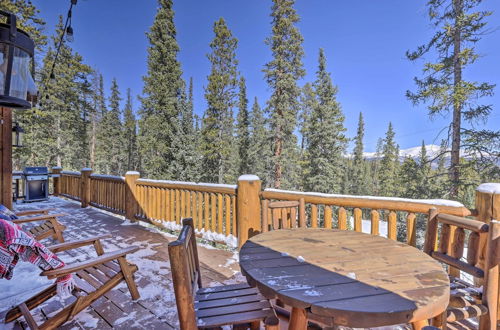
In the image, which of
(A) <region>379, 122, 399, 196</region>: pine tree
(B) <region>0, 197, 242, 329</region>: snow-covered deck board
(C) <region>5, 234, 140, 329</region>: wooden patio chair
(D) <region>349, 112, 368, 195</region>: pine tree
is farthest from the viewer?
(D) <region>349, 112, 368, 195</region>: pine tree

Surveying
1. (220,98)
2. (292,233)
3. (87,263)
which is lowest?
(87,263)

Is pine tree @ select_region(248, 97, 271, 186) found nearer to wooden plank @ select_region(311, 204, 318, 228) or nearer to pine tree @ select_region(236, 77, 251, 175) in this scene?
pine tree @ select_region(236, 77, 251, 175)

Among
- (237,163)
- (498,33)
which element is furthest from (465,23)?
(237,163)

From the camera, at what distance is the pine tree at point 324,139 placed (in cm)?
1513

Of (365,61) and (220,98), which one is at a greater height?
(365,61)

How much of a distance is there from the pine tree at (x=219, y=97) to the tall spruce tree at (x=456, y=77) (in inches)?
403

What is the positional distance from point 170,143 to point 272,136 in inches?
264

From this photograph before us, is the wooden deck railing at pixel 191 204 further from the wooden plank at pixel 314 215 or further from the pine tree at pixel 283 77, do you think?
the pine tree at pixel 283 77

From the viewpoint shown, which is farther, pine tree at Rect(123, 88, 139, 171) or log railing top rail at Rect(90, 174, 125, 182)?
pine tree at Rect(123, 88, 139, 171)

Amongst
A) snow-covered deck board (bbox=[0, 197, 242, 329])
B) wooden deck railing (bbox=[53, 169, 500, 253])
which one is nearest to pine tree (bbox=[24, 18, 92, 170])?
wooden deck railing (bbox=[53, 169, 500, 253])

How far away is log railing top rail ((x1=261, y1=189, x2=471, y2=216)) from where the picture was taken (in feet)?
6.96

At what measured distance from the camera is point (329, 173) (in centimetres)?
1505

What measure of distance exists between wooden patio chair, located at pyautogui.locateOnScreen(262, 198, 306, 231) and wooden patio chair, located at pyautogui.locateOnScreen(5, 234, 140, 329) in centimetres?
131

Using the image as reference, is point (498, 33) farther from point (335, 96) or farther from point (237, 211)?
point (237, 211)
